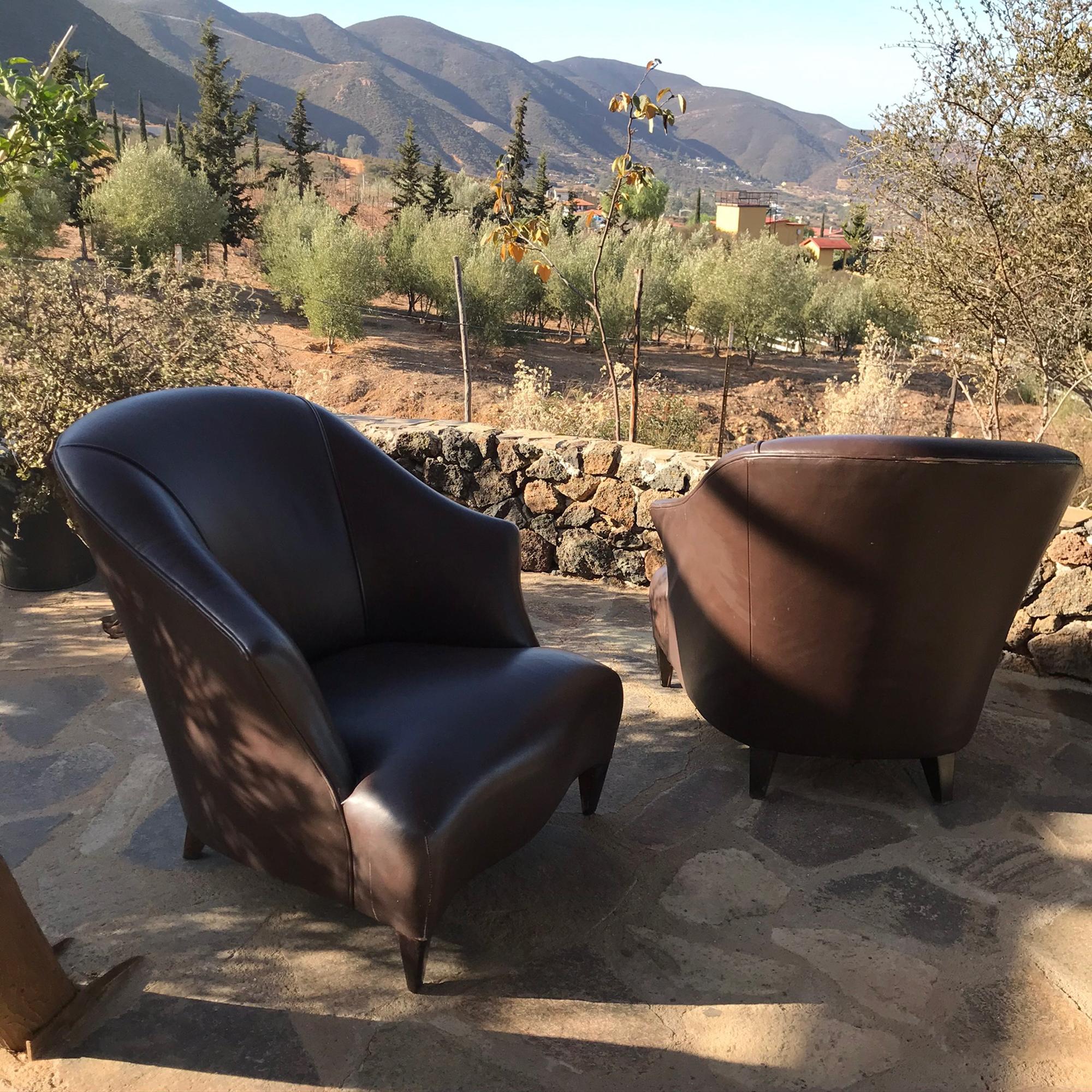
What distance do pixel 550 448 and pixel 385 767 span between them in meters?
2.84

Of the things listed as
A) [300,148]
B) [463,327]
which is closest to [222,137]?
[300,148]

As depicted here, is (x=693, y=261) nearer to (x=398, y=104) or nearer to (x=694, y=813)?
(x=694, y=813)

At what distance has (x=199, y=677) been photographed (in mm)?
1769

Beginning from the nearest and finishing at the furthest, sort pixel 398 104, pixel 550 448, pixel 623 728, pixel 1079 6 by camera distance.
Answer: pixel 623 728
pixel 550 448
pixel 1079 6
pixel 398 104

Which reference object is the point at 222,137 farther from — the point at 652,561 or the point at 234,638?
the point at 234,638

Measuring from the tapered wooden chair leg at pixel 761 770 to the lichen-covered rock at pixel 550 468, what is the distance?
7.05ft

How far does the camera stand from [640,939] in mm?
1963

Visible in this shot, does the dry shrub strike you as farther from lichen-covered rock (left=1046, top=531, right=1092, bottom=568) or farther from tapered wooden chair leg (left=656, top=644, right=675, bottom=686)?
tapered wooden chair leg (left=656, top=644, right=675, bottom=686)

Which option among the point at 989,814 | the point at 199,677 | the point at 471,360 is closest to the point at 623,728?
the point at 989,814

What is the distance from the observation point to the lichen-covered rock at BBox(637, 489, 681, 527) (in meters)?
4.17

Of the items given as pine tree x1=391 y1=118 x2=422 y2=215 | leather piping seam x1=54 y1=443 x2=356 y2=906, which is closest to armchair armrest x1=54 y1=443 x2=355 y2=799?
leather piping seam x1=54 y1=443 x2=356 y2=906

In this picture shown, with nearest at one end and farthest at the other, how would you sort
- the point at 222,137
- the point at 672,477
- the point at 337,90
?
the point at 672,477, the point at 222,137, the point at 337,90

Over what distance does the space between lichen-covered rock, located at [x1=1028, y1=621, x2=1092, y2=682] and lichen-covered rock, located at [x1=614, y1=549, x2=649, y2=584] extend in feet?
5.44

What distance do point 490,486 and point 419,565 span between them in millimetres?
2202
